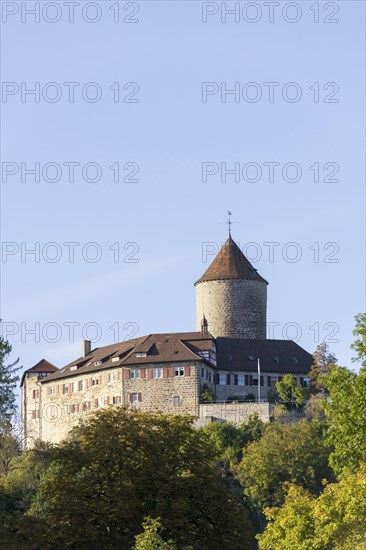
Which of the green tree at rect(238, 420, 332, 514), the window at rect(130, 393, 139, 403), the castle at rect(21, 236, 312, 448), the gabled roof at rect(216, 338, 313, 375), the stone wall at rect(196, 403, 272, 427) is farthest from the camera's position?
the gabled roof at rect(216, 338, 313, 375)

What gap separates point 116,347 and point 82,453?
64117 millimetres

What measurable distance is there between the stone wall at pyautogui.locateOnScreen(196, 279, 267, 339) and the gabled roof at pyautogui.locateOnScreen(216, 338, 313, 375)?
2.30 m

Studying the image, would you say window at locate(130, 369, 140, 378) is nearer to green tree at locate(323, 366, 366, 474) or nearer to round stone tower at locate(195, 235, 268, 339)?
round stone tower at locate(195, 235, 268, 339)

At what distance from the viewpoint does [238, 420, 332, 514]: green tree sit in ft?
310

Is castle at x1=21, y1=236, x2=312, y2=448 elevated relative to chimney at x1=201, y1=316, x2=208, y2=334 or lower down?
lower down

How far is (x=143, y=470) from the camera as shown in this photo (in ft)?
185

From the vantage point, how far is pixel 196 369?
112562 millimetres

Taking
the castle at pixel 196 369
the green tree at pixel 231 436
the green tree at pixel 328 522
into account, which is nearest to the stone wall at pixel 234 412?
the castle at pixel 196 369

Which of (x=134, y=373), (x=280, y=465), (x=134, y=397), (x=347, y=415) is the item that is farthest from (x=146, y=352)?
(x=347, y=415)

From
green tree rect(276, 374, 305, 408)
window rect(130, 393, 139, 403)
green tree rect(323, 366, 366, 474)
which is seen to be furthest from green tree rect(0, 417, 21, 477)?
green tree rect(323, 366, 366, 474)

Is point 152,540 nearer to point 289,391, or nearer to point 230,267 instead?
point 289,391

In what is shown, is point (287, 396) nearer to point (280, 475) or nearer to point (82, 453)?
point (280, 475)

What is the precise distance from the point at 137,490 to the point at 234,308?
67.9 metres

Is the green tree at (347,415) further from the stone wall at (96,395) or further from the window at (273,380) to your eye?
the window at (273,380)
